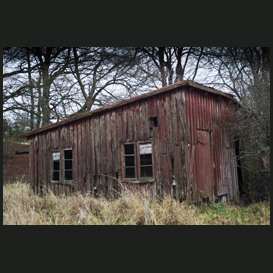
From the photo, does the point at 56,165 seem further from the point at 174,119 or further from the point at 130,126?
the point at 174,119

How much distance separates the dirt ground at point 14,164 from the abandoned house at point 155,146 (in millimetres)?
7084

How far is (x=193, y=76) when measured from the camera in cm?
1582

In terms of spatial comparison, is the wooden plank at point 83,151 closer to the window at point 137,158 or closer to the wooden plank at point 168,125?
the window at point 137,158

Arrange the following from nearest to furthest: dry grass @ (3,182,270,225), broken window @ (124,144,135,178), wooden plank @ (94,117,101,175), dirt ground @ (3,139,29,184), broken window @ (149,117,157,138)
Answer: dry grass @ (3,182,270,225)
broken window @ (149,117,157,138)
wooden plank @ (94,117,101,175)
broken window @ (124,144,135,178)
dirt ground @ (3,139,29,184)

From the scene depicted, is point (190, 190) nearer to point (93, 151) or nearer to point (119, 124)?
point (119, 124)

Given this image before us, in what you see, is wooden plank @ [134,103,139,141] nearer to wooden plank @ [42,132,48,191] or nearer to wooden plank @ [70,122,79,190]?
wooden plank @ [70,122,79,190]

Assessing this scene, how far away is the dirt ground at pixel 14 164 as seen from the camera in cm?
1791

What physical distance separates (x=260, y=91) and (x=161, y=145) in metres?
3.75

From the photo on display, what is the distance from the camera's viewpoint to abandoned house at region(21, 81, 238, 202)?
8445 millimetres

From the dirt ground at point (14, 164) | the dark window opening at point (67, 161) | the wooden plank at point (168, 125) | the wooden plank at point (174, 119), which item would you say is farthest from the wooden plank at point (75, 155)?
the dirt ground at point (14, 164)

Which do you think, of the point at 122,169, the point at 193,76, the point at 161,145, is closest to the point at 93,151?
the point at 122,169

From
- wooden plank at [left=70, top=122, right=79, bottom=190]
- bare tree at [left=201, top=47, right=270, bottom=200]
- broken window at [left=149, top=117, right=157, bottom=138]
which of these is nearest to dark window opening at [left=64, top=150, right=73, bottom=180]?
wooden plank at [left=70, top=122, right=79, bottom=190]

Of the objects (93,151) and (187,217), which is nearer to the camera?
(187,217)

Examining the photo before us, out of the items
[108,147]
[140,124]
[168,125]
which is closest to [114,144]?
[108,147]
